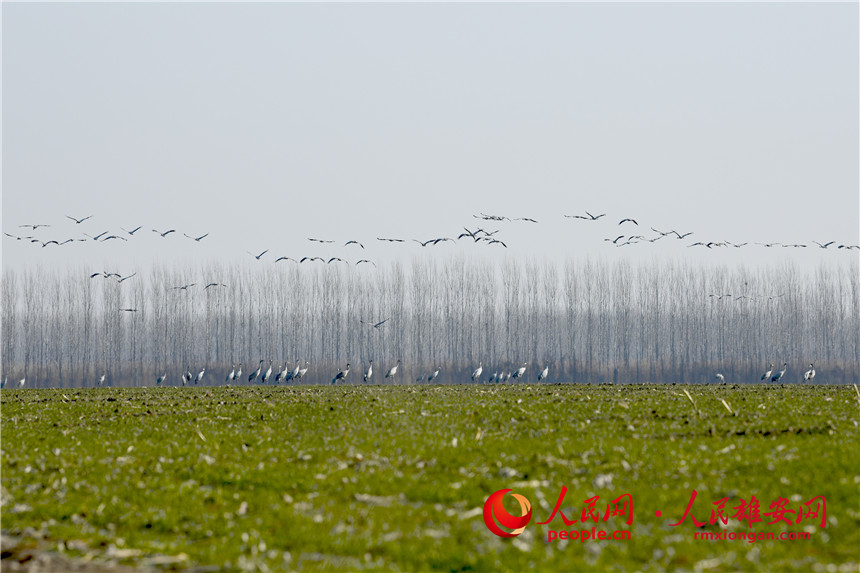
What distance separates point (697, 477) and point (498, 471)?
3.58 meters

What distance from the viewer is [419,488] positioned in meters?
15.6

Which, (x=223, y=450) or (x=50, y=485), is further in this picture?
(x=223, y=450)

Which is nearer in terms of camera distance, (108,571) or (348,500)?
(108,571)

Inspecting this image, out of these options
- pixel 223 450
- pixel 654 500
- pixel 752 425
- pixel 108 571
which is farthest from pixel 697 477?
pixel 223 450

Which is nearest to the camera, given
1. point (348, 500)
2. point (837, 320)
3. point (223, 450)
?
point (348, 500)

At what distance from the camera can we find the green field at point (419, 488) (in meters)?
11.8

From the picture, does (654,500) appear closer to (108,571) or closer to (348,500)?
(348,500)

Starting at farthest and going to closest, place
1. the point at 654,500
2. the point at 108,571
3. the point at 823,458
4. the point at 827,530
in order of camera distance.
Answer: the point at 823,458 < the point at 654,500 < the point at 827,530 < the point at 108,571

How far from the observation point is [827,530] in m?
12.3

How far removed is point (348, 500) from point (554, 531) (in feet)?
13.1

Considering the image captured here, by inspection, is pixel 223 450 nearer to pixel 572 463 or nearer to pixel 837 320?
pixel 572 463

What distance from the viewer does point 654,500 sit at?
1407 centimetres

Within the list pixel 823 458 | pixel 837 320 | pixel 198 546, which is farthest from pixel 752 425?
pixel 837 320

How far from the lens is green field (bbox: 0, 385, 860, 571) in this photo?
11.8 metres
